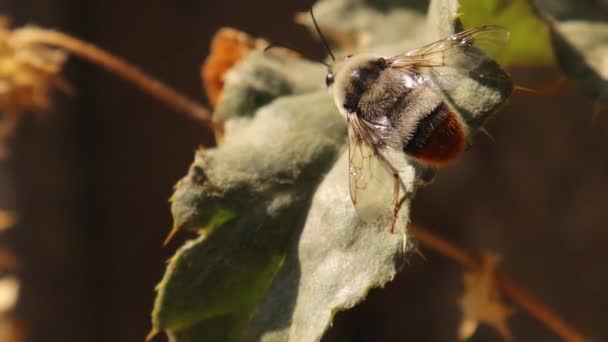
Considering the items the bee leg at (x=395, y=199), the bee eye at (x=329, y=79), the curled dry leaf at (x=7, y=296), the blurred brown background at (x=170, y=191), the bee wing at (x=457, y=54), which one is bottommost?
the blurred brown background at (x=170, y=191)

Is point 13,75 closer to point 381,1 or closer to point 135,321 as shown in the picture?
point 381,1

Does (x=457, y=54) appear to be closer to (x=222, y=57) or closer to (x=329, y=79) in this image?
(x=329, y=79)

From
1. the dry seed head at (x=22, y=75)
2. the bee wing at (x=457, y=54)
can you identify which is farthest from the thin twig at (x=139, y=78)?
the bee wing at (x=457, y=54)

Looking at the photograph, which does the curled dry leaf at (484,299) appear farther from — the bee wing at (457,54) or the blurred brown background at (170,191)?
the blurred brown background at (170,191)

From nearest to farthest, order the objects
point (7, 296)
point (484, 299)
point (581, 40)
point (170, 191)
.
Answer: point (581, 40), point (484, 299), point (7, 296), point (170, 191)

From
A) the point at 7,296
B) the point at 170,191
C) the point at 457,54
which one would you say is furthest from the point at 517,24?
the point at 170,191

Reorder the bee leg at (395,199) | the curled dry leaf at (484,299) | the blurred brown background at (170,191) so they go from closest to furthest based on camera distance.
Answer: the bee leg at (395,199)
the curled dry leaf at (484,299)
the blurred brown background at (170,191)

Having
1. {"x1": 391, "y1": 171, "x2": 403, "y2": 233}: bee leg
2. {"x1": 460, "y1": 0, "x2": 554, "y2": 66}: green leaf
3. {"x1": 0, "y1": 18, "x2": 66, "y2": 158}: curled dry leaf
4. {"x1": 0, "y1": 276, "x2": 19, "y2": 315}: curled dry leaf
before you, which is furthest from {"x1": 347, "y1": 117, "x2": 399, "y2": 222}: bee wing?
{"x1": 0, "y1": 276, "x2": 19, "y2": 315}: curled dry leaf

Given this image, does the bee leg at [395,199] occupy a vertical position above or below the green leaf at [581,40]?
above
